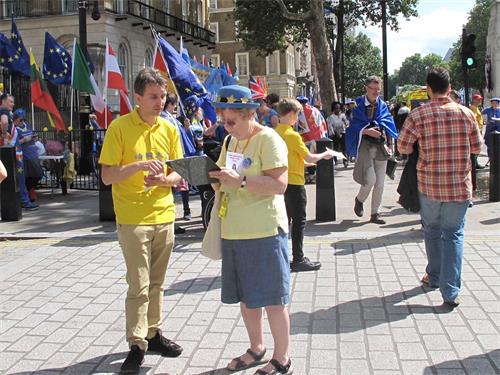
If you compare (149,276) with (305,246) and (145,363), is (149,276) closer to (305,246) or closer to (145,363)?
(145,363)

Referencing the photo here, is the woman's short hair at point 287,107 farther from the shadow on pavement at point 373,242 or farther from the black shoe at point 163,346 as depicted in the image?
the black shoe at point 163,346

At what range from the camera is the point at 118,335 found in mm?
4723

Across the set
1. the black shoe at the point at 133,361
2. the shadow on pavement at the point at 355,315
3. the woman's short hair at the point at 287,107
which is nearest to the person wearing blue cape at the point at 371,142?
the woman's short hair at the point at 287,107

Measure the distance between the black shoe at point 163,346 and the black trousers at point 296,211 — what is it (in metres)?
2.43

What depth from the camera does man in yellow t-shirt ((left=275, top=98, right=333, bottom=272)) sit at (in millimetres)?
6133

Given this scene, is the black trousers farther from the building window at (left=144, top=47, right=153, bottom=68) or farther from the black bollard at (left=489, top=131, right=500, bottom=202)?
the building window at (left=144, top=47, right=153, bottom=68)

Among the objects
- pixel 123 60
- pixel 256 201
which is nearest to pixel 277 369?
pixel 256 201

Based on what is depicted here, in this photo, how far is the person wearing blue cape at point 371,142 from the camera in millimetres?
8773

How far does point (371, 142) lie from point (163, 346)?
213 inches

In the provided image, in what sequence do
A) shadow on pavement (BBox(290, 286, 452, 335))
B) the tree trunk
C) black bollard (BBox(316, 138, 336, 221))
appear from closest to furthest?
1. shadow on pavement (BBox(290, 286, 452, 335))
2. black bollard (BBox(316, 138, 336, 221))
3. the tree trunk

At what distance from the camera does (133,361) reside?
3.97 meters

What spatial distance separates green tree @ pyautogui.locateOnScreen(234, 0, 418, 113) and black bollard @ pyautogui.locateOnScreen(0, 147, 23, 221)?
48.9 ft

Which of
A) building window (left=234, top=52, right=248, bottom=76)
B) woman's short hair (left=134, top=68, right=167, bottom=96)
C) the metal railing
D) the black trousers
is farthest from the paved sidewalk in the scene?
building window (left=234, top=52, right=248, bottom=76)

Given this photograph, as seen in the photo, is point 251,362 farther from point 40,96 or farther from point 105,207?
point 40,96
